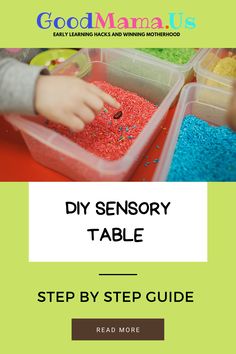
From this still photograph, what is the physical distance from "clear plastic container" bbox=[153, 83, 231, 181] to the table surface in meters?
0.08

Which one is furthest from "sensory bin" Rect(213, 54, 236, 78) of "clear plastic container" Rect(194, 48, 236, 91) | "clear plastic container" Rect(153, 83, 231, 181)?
"clear plastic container" Rect(153, 83, 231, 181)

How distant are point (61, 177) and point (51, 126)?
13 centimetres

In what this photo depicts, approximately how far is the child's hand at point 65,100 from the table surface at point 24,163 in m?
0.18

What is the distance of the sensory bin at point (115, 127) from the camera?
2.83 ft

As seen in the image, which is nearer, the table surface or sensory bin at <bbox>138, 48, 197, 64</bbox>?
the table surface

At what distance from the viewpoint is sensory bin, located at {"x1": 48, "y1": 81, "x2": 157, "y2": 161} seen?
2.83ft

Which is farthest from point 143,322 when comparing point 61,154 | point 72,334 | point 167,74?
point 167,74

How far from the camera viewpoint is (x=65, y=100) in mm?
689

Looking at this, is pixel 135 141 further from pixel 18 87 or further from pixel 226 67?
pixel 226 67

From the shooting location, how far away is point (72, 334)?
0.68 meters

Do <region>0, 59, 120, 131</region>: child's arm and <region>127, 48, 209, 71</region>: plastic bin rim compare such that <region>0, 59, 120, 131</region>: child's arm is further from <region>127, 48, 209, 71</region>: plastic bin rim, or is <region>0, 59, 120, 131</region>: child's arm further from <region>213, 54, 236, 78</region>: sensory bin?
<region>213, 54, 236, 78</region>: sensory bin

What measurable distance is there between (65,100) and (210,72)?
46 cm

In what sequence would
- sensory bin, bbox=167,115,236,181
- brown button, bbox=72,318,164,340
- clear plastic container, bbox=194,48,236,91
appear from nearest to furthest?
brown button, bbox=72,318,164,340, sensory bin, bbox=167,115,236,181, clear plastic container, bbox=194,48,236,91

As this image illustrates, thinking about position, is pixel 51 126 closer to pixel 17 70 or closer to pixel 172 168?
pixel 17 70
